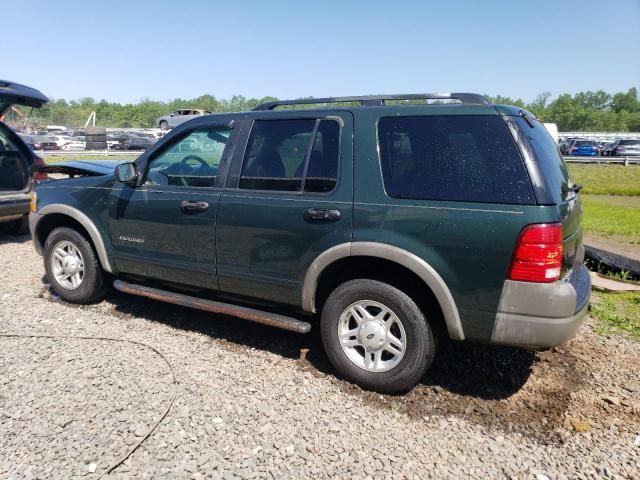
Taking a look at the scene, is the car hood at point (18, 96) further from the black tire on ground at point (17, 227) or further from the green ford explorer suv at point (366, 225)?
the green ford explorer suv at point (366, 225)

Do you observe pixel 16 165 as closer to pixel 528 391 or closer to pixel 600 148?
pixel 528 391

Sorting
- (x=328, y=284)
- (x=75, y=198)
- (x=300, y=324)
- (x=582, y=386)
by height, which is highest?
(x=75, y=198)

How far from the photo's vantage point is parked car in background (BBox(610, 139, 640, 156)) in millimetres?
34487

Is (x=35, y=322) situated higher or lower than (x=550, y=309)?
lower

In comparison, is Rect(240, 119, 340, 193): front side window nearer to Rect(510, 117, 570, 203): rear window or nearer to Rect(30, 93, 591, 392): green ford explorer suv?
Rect(30, 93, 591, 392): green ford explorer suv

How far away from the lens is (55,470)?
2557 mm

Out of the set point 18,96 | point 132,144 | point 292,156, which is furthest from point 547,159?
point 132,144

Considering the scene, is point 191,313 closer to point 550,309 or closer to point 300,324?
point 300,324

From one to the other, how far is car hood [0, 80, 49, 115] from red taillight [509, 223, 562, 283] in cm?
667

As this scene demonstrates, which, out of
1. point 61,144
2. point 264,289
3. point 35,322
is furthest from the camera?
point 61,144

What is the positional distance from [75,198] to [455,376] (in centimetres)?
375

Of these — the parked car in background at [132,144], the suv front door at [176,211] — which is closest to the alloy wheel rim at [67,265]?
the suv front door at [176,211]

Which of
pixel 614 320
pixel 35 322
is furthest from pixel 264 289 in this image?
pixel 614 320

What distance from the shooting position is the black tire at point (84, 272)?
15.3ft
